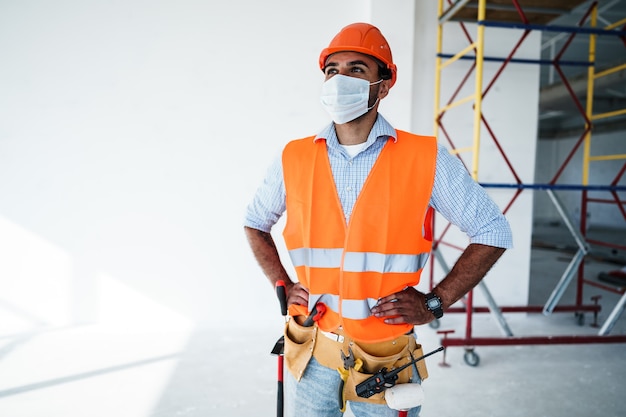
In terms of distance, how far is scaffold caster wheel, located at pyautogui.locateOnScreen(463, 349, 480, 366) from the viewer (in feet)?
12.2

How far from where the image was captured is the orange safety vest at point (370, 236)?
1.49 meters

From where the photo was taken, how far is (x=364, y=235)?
4.90 feet

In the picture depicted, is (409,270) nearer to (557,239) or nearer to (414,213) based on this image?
(414,213)

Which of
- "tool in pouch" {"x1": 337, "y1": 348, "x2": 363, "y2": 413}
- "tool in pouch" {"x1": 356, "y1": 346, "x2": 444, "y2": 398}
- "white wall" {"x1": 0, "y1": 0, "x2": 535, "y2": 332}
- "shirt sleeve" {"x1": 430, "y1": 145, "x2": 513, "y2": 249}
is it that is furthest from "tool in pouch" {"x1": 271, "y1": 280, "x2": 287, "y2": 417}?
"white wall" {"x1": 0, "y1": 0, "x2": 535, "y2": 332}

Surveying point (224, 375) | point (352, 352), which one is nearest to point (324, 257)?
point (352, 352)

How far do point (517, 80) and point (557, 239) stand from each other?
335 inches

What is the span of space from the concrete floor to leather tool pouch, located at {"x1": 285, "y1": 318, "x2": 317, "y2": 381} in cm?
158

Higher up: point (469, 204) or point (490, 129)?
point (490, 129)

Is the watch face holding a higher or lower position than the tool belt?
higher

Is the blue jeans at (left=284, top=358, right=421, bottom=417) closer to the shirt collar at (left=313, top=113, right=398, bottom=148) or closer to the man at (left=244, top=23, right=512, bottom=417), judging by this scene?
the man at (left=244, top=23, right=512, bottom=417)

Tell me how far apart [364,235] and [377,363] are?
47 cm

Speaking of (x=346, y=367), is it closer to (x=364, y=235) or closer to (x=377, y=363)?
(x=377, y=363)

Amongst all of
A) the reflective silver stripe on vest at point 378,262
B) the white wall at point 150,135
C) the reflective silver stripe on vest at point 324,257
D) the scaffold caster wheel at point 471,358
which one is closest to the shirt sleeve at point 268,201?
the reflective silver stripe on vest at point 324,257

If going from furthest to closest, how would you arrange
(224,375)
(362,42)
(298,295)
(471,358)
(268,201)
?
(471,358)
(224,375)
(268,201)
(298,295)
(362,42)
